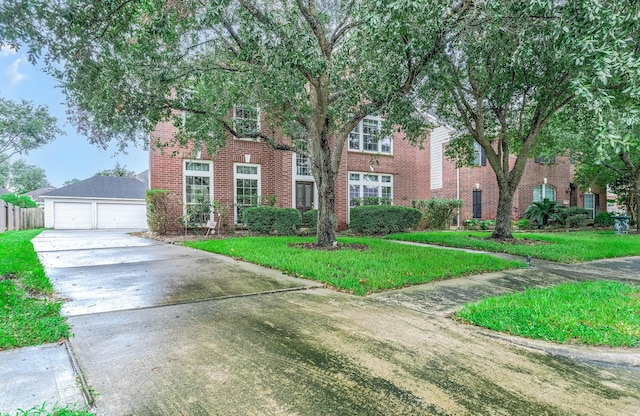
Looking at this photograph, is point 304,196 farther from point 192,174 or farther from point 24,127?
point 24,127

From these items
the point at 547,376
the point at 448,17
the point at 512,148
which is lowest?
the point at 547,376

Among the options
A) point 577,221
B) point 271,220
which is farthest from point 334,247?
point 577,221

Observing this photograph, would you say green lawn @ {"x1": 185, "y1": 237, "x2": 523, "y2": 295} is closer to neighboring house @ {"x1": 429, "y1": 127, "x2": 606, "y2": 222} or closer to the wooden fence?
neighboring house @ {"x1": 429, "y1": 127, "x2": 606, "y2": 222}

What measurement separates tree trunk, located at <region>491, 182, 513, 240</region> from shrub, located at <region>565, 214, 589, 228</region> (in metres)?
10.0

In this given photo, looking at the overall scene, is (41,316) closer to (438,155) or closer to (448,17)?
(448,17)

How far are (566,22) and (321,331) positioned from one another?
484cm

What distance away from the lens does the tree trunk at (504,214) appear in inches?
→ 433

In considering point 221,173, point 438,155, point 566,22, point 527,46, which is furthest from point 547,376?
point 438,155

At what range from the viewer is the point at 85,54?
5805 millimetres

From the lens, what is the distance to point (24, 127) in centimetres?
2520

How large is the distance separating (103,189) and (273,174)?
15.0 meters

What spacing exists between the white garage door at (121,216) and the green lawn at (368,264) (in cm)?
1761

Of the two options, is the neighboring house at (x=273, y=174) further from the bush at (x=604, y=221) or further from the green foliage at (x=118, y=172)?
the green foliage at (x=118, y=172)

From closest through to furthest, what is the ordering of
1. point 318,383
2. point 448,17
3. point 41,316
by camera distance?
point 318,383, point 41,316, point 448,17
